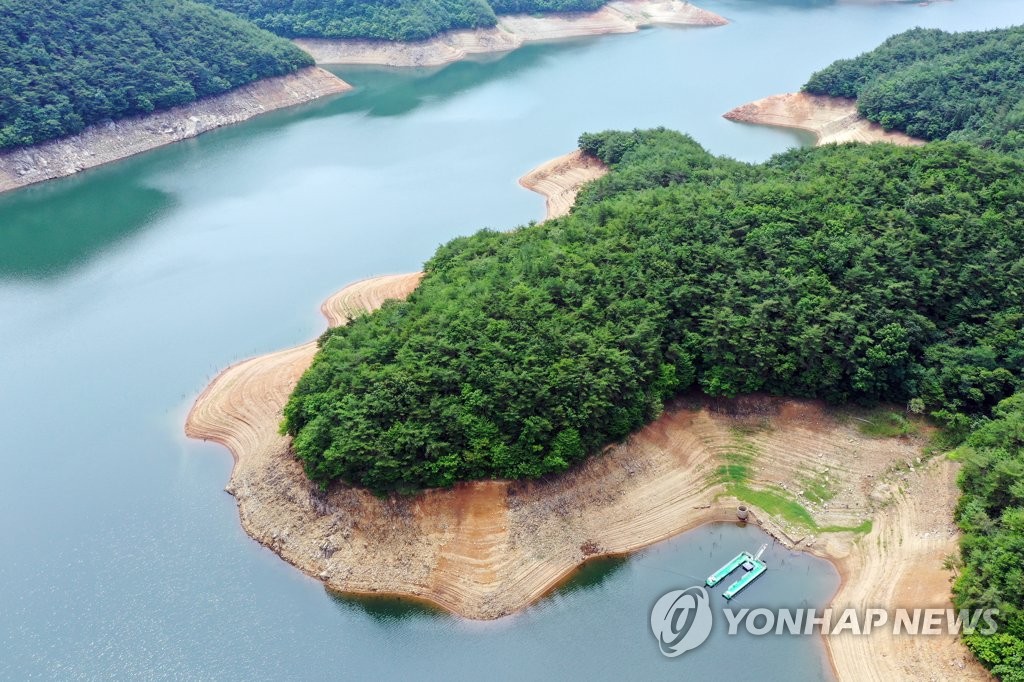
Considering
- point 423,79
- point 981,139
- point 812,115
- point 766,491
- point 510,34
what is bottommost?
point 766,491

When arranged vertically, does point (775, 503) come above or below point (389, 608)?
above

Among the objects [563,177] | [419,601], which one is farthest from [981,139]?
[419,601]

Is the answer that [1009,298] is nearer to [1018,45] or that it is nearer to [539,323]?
[539,323]

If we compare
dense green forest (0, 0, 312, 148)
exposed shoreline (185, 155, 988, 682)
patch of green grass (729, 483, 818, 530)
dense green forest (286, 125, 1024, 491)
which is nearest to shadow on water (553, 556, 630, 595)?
exposed shoreline (185, 155, 988, 682)

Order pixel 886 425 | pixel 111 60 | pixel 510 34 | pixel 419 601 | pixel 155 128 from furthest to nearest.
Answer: pixel 510 34 < pixel 155 128 < pixel 111 60 < pixel 886 425 < pixel 419 601

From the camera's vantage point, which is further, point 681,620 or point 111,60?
point 111,60

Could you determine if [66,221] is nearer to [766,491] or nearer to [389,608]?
[389,608]

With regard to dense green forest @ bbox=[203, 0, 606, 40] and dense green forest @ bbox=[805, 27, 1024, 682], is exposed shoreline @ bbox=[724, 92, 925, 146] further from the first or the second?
dense green forest @ bbox=[203, 0, 606, 40]
